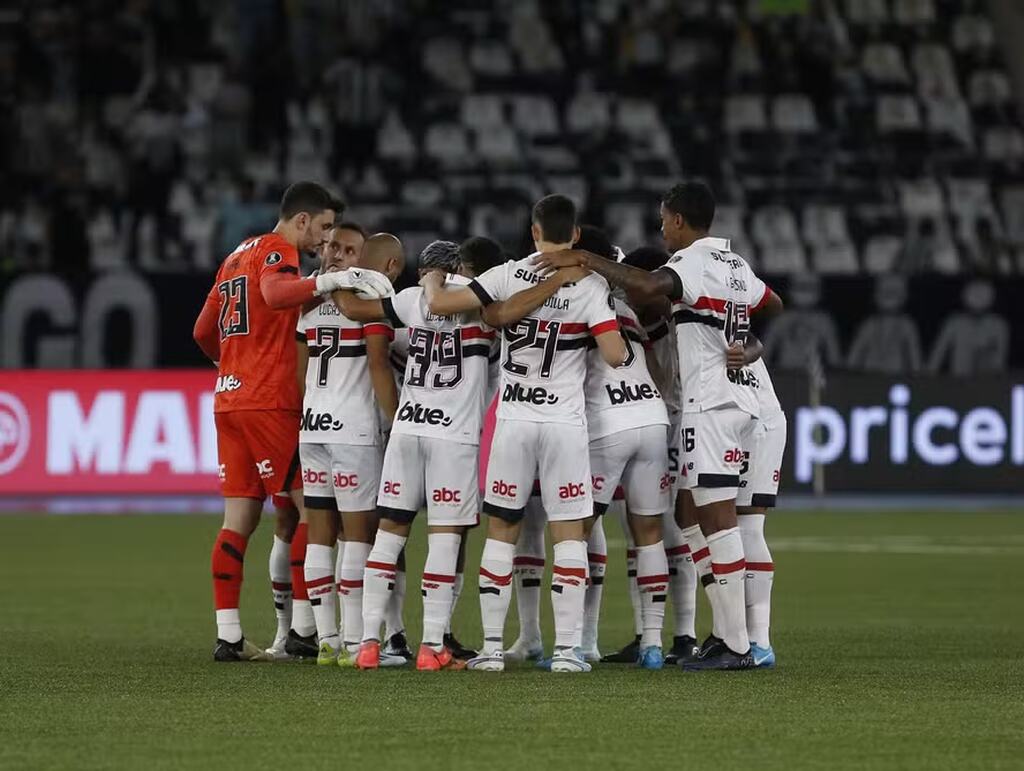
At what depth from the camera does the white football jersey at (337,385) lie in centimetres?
929

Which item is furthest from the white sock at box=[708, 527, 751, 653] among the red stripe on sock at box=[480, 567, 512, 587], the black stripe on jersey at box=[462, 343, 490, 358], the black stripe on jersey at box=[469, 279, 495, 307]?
the black stripe on jersey at box=[469, 279, 495, 307]

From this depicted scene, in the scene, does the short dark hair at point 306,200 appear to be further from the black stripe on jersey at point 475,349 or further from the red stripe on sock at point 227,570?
the red stripe on sock at point 227,570

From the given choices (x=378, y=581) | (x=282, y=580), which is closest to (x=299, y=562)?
(x=282, y=580)

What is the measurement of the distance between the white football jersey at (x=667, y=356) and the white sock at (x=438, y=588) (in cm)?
141

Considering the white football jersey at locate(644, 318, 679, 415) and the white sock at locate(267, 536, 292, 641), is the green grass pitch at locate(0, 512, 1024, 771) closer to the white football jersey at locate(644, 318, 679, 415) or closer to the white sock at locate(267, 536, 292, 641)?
the white sock at locate(267, 536, 292, 641)

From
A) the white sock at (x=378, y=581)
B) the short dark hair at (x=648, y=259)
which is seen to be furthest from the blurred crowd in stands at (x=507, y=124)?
the white sock at (x=378, y=581)

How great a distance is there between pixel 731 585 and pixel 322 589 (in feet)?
6.59

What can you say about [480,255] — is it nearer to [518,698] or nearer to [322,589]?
[322,589]

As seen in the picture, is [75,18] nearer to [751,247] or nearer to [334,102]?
[334,102]

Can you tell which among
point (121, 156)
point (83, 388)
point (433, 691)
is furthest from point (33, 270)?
point (433, 691)

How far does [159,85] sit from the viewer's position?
26.4 metres

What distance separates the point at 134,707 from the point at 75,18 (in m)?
20.8

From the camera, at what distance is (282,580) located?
9.96 metres

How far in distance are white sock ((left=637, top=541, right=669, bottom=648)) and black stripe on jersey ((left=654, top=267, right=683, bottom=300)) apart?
1.26 meters
